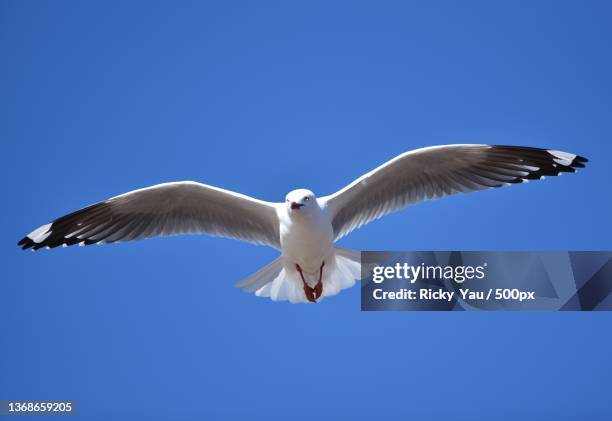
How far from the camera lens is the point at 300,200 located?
43.7 m

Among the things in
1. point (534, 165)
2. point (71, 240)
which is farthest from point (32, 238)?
point (534, 165)

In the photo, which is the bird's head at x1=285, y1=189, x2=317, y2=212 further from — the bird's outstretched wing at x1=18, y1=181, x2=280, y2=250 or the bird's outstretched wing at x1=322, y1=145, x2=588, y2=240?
the bird's outstretched wing at x1=18, y1=181, x2=280, y2=250

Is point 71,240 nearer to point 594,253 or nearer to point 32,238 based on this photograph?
point 32,238

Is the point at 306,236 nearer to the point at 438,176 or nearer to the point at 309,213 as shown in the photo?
the point at 309,213

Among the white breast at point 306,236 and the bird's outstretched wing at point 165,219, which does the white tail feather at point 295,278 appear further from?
the bird's outstretched wing at point 165,219

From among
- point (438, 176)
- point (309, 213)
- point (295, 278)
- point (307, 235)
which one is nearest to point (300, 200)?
point (309, 213)

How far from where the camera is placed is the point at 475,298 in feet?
145

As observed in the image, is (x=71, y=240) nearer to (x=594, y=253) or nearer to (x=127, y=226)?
(x=127, y=226)

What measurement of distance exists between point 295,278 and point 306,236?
38 cm

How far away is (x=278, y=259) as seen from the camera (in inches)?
1736

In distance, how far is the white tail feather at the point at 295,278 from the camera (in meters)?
44.1

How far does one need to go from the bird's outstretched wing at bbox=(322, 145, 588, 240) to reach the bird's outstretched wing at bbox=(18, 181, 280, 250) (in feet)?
1.56

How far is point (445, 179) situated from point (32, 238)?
2535 mm

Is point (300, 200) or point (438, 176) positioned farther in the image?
point (438, 176)
